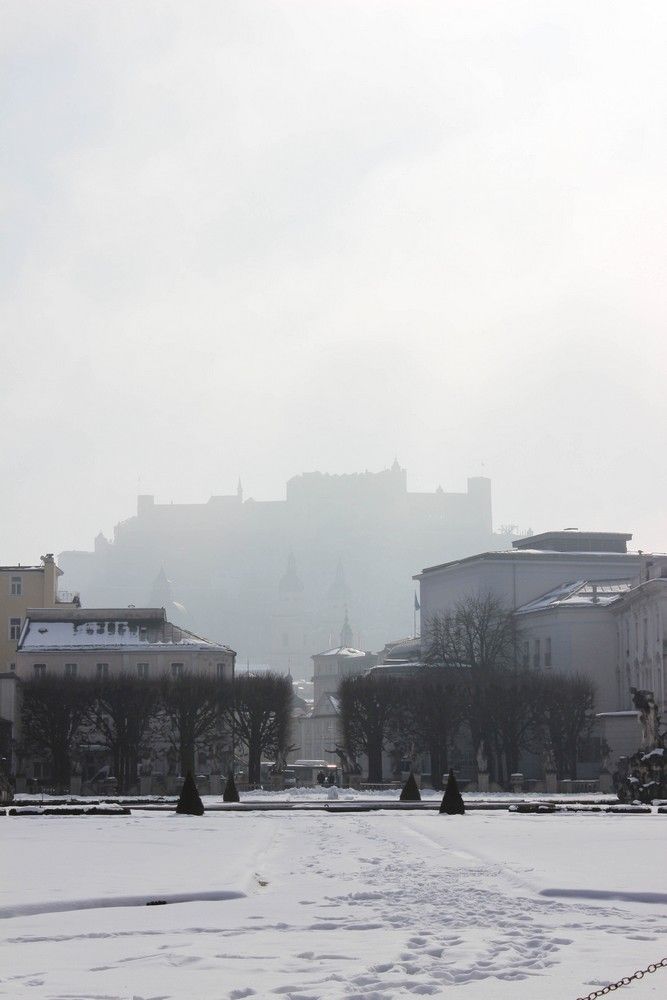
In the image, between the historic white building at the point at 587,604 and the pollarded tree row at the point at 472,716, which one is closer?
the pollarded tree row at the point at 472,716

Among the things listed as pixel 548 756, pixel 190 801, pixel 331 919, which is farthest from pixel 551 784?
pixel 331 919

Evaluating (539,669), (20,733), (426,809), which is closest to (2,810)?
(426,809)

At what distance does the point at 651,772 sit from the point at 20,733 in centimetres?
4176

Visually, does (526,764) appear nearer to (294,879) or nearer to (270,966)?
(294,879)

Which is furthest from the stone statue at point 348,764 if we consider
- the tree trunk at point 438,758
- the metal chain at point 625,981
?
the metal chain at point 625,981

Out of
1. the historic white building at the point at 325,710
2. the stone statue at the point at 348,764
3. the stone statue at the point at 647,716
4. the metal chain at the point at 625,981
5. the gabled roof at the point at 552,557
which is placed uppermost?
the gabled roof at the point at 552,557

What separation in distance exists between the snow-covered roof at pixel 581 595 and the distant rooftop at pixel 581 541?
21.2 ft

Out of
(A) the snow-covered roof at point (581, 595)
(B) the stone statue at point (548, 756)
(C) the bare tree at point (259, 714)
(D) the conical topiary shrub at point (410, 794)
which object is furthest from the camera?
(A) the snow-covered roof at point (581, 595)

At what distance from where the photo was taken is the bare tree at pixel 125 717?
73.8 m

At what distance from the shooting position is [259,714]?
251 feet

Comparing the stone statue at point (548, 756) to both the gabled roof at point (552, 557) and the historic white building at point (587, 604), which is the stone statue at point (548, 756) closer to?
the historic white building at point (587, 604)

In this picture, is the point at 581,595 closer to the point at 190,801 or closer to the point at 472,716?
the point at 472,716

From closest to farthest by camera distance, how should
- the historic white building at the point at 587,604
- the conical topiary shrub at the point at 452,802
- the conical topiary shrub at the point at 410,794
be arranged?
the conical topiary shrub at the point at 452,802 → the conical topiary shrub at the point at 410,794 → the historic white building at the point at 587,604

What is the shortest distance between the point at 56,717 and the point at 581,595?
37533 millimetres
